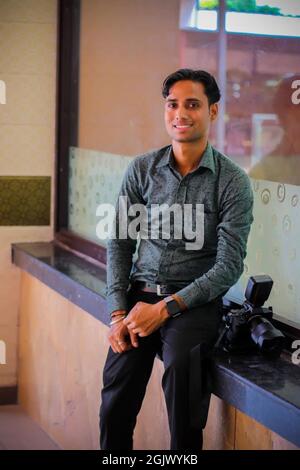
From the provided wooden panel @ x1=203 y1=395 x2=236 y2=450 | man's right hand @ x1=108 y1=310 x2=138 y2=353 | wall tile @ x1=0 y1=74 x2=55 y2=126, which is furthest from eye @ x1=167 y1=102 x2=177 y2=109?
wall tile @ x1=0 y1=74 x2=55 y2=126

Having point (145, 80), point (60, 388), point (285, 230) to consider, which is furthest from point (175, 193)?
point (60, 388)

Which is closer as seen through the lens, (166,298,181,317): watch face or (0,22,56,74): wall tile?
(166,298,181,317): watch face

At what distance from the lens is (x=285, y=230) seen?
2.62 meters

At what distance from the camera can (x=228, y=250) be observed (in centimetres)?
238

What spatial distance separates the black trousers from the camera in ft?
7.58

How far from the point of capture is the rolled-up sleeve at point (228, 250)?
2.39 meters

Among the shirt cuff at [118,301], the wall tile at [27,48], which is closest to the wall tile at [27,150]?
the wall tile at [27,48]

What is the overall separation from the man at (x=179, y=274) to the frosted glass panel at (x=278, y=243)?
20cm

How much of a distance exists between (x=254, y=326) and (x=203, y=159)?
523 millimetres

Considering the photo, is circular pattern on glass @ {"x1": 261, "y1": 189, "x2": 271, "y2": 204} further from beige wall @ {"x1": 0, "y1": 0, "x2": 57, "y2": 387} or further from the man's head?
beige wall @ {"x1": 0, "y1": 0, "x2": 57, "y2": 387}

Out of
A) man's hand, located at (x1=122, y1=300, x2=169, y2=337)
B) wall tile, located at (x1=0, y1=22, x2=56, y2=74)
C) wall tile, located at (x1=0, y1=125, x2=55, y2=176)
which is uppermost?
wall tile, located at (x1=0, y1=22, x2=56, y2=74)

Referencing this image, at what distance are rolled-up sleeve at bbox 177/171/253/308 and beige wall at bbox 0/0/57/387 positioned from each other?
2144 mm

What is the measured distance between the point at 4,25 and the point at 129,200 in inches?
79.2

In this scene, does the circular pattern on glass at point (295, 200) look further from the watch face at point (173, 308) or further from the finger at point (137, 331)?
the finger at point (137, 331)
